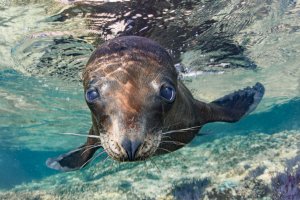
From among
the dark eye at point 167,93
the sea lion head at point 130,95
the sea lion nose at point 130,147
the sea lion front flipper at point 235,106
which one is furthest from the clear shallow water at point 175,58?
the sea lion nose at point 130,147

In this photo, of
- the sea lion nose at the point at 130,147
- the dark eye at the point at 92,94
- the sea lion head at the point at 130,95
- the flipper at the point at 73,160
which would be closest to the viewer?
the sea lion nose at the point at 130,147

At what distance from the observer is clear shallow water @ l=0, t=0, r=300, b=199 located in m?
7.48

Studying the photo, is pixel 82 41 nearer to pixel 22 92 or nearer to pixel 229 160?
pixel 229 160

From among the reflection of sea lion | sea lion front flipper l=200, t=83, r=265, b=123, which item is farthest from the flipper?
sea lion front flipper l=200, t=83, r=265, b=123

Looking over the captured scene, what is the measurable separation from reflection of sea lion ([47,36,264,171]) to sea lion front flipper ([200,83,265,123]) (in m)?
0.81

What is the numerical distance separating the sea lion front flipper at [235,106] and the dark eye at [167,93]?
209 centimetres

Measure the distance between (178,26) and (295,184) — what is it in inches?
188

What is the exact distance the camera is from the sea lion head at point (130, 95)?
319 cm

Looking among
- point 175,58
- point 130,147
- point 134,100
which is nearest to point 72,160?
point 134,100

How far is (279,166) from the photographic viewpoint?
8.62 m

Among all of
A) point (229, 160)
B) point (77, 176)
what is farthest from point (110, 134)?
point (77, 176)

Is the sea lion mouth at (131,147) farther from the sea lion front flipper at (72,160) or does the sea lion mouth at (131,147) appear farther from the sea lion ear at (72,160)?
the sea lion ear at (72,160)

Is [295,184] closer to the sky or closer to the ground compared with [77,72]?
closer to the ground

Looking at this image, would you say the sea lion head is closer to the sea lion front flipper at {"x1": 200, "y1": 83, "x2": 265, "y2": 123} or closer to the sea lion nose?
the sea lion nose
